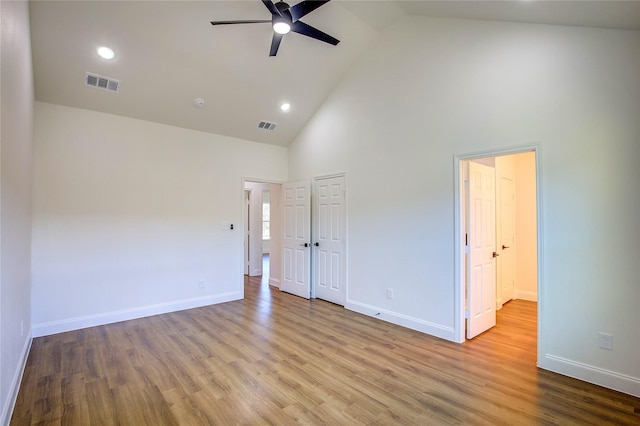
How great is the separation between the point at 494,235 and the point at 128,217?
516 cm

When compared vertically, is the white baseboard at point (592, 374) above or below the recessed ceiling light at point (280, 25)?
below

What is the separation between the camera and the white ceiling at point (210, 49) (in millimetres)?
2957

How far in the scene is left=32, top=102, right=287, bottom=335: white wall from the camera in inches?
150

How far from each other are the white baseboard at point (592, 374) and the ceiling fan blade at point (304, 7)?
3.87m

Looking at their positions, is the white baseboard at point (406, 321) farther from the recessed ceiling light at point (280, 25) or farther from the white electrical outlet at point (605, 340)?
the recessed ceiling light at point (280, 25)

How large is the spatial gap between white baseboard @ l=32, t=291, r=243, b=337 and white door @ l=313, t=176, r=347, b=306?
153 centimetres

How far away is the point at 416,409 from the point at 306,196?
3.81 meters

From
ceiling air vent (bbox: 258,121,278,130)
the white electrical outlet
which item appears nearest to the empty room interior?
the white electrical outlet

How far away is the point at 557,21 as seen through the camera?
274 centimetres

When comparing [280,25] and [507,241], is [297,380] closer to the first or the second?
[280,25]

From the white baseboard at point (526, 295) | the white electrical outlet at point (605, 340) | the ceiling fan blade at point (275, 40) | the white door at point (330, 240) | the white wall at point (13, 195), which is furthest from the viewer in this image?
the white baseboard at point (526, 295)

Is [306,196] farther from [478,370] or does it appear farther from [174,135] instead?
[478,370]

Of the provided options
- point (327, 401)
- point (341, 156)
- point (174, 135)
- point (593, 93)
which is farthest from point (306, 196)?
point (593, 93)

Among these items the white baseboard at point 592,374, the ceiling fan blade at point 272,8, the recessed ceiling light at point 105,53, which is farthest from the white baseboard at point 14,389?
the white baseboard at point 592,374
